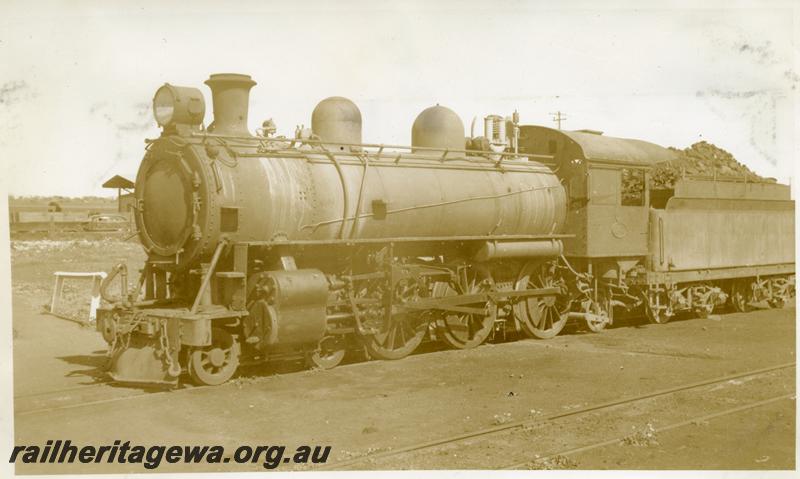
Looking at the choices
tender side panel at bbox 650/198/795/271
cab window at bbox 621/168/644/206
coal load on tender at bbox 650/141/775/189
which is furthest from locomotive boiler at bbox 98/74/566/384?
coal load on tender at bbox 650/141/775/189

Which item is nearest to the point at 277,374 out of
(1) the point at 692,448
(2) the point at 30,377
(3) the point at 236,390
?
(3) the point at 236,390

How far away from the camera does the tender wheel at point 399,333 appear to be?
39.8 feet

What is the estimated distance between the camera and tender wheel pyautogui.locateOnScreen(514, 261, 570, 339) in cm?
1457

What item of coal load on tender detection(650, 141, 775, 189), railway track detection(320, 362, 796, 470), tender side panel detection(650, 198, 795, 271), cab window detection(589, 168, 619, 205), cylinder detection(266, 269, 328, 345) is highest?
coal load on tender detection(650, 141, 775, 189)

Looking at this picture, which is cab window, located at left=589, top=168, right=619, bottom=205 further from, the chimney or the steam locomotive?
the chimney

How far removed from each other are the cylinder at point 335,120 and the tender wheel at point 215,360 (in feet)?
11.2

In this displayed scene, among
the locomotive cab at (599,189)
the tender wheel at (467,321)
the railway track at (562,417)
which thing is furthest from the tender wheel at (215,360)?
the locomotive cab at (599,189)

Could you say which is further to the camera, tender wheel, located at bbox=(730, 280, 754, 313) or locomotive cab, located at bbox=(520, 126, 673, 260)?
tender wheel, located at bbox=(730, 280, 754, 313)

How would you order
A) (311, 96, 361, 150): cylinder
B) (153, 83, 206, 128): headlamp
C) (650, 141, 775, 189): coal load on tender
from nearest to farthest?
1. (153, 83, 206, 128): headlamp
2. (311, 96, 361, 150): cylinder
3. (650, 141, 775, 189): coal load on tender

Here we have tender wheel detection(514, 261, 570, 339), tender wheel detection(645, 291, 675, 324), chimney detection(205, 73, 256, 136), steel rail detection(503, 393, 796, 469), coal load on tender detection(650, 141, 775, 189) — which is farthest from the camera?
coal load on tender detection(650, 141, 775, 189)

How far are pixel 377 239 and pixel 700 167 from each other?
12677 mm

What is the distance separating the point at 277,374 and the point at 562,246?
620 cm

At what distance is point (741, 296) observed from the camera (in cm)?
1859

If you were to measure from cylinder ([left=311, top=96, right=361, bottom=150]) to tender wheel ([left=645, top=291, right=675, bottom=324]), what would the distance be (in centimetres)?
736
